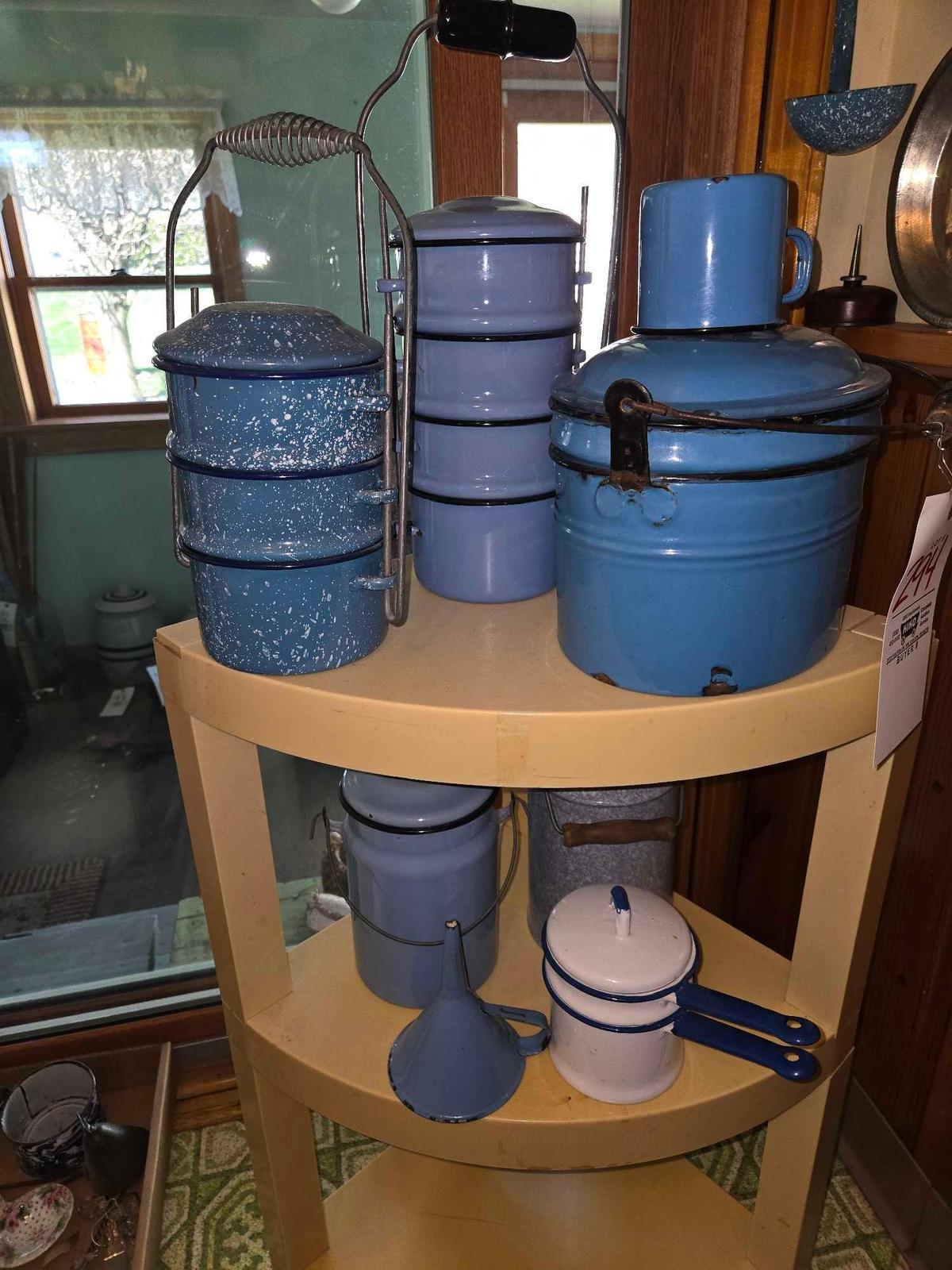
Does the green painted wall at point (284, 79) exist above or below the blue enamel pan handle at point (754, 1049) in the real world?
above

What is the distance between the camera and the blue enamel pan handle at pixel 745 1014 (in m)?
0.62

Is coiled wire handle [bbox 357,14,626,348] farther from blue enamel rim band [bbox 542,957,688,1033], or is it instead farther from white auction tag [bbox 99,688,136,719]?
white auction tag [bbox 99,688,136,719]

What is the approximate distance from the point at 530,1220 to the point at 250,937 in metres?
0.51

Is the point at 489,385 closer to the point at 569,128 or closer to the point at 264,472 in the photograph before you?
the point at 264,472

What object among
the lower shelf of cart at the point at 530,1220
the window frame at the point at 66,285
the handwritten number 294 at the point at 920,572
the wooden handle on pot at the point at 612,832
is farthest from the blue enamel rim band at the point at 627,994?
the window frame at the point at 66,285

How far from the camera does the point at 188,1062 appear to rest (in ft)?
3.92

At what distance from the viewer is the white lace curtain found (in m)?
1.18

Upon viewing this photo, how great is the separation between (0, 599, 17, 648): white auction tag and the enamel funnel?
1121 millimetres

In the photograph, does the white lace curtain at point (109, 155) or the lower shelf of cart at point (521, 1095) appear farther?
the white lace curtain at point (109, 155)

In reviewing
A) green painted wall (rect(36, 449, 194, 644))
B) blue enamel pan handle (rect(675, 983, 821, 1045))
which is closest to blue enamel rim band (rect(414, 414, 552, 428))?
blue enamel pan handle (rect(675, 983, 821, 1045))

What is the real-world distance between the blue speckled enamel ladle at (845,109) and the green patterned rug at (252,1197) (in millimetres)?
1120

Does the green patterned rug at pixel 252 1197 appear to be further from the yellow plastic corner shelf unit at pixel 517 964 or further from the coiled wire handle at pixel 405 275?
the coiled wire handle at pixel 405 275

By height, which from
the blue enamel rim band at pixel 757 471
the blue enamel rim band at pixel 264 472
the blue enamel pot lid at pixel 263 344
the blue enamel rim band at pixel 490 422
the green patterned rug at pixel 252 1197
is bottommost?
the green patterned rug at pixel 252 1197

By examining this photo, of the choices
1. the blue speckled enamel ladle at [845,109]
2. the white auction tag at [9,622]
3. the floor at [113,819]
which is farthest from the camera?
the white auction tag at [9,622]
